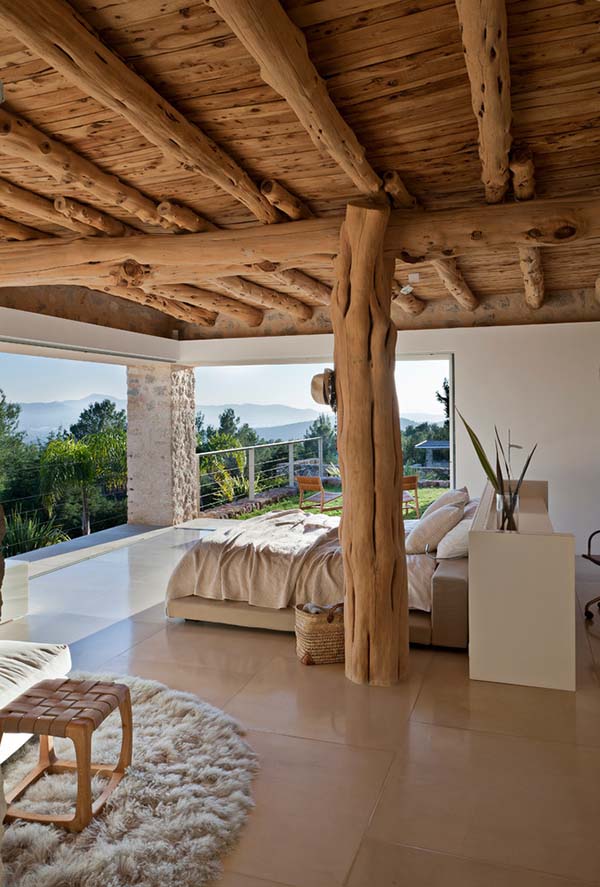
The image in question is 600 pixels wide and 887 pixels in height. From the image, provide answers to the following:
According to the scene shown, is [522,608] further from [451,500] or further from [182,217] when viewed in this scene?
[182,217]

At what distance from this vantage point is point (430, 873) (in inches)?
84.9

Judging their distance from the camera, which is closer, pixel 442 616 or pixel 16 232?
pixel 442 616

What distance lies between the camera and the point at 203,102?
9.18 ft

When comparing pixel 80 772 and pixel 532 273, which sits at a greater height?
pixel 532 273

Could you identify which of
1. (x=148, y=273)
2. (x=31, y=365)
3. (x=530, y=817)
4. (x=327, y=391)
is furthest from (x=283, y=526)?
(x=31, y=365)

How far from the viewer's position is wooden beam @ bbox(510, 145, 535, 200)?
10.8ft

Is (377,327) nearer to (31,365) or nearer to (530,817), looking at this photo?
(530,817)

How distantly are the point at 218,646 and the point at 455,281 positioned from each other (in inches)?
143

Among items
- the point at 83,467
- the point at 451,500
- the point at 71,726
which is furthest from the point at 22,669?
the point at 83,467

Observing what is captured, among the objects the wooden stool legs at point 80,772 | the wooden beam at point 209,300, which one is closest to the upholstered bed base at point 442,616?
the wooden stool legs at point 80,772

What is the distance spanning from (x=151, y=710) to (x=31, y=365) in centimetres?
689

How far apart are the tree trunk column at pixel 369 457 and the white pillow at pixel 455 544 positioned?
776 millimetres

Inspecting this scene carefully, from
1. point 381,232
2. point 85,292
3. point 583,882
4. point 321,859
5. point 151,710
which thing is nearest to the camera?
point 583,882

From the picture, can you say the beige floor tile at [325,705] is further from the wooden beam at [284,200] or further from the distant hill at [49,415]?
the distant hill at [49,415]
